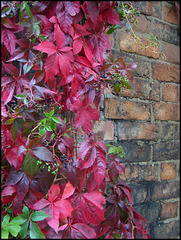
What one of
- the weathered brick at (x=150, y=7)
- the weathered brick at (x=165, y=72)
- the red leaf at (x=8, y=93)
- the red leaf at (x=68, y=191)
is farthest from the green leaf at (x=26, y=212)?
the weathered brick at (x=150, y=7)

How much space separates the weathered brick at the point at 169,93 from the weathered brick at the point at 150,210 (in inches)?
20.9

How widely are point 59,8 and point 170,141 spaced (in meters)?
0.85

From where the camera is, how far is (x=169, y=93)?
4.35 ft

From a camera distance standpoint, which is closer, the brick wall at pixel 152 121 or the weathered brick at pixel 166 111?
the brick wall at pixel 152 121

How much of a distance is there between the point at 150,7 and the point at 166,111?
0.52 meters

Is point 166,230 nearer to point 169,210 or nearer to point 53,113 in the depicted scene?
point 169,210

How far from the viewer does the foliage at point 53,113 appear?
2.58 ft

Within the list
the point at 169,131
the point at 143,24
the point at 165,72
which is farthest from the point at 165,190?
the point at 143,24

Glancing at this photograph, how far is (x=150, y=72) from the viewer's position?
1.24m

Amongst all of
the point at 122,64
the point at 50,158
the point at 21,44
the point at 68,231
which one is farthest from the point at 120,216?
the point at 21,44

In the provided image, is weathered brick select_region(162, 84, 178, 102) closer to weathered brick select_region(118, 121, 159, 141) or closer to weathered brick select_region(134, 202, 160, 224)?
weathered brick select_region(118, 121, 159, 141)

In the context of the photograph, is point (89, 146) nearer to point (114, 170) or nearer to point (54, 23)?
point (114, 170)

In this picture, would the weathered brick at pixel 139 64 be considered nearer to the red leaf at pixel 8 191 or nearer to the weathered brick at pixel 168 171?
the weathered brick at pixel 168 171

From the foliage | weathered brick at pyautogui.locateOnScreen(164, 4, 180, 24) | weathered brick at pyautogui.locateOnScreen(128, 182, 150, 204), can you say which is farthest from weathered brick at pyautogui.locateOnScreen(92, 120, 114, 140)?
weathered brick at pyautogui.locateOnScreen(164, 4, 180, 24)
